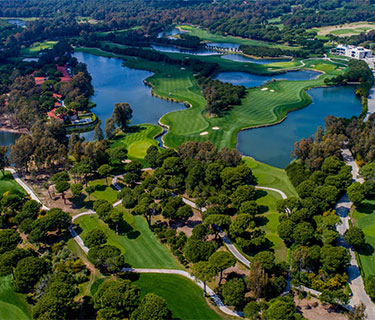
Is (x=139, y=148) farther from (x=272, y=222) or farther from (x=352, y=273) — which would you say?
(x=352, y=273)

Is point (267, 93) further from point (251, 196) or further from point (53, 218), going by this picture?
point (53, 218)

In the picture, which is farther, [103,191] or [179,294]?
[103,191]

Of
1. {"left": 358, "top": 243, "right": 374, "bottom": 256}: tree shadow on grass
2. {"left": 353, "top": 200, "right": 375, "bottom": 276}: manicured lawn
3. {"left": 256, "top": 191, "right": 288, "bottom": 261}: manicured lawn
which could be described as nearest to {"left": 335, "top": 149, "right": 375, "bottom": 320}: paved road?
{"left": 358, "top": 243, "right": 374, "bottom": 256}: tree shadow on grass

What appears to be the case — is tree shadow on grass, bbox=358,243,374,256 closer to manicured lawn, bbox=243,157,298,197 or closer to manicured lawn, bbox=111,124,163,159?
manicured lawn, bbox=243,157,298,197

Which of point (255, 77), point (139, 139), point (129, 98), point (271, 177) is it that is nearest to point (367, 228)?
point (271, 177)

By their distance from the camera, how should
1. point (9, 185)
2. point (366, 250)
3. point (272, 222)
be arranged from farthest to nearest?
point (9, 185), point (272, 222), point (366, 250)

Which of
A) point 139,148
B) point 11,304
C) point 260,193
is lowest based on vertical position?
point 11,304
